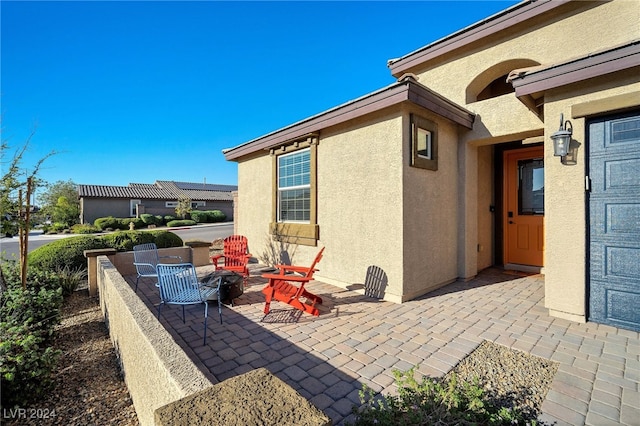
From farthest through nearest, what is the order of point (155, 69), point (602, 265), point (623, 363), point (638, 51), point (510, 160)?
1. point (155, 69)
2. point (510, 160)
3. point (602, 265)
4. point (638, 51)
5. point (623, 363)

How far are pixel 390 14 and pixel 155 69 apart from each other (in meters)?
7.44

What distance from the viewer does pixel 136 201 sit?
3156cm

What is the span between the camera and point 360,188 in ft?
18.9

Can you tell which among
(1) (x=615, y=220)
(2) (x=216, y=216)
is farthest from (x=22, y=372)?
(2) (x=216, y=216)

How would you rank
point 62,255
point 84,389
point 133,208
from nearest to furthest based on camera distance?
point 84,389 < point 62,255 < point 133,208

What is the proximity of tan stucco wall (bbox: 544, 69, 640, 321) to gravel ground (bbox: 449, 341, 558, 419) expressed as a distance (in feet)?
5.32

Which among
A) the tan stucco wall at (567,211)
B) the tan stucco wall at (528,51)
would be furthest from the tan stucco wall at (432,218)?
the tan stucco wall at (567,211)

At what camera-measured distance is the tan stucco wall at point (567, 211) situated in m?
4.07

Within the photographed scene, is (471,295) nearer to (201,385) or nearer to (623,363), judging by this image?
(623,363)

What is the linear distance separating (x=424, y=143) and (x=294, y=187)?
131 inches

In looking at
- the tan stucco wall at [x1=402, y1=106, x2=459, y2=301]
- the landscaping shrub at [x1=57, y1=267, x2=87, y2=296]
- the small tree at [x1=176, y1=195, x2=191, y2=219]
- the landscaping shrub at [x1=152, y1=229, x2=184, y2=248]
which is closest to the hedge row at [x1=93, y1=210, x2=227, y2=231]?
the small tree at [x1=176, y1=195, x2=191, y2=219]

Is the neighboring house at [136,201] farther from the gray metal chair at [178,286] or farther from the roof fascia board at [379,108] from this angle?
the gray metal chair at [178,286]

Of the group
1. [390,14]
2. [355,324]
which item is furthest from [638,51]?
[390,14]

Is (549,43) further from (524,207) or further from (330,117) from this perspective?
(330,117)
